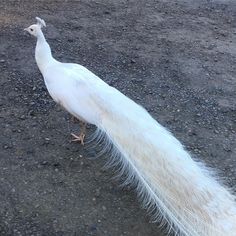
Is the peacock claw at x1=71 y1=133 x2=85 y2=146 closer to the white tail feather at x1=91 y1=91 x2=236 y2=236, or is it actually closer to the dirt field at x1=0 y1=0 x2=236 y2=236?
the dirt field at x1=0 y1=0 x2=236 y2=236

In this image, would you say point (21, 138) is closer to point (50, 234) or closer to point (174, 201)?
point (50, 234)

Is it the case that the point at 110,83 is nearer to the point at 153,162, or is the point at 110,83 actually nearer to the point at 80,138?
the point at 80,138

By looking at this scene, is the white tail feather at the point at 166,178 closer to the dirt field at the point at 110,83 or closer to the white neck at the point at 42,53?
the dirt field at the point at 110,83

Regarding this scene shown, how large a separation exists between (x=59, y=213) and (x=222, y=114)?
1.82 metres

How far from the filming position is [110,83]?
468 cm

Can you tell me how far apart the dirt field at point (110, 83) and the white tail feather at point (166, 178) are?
24 cm

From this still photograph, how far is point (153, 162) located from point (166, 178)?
0.44 ft

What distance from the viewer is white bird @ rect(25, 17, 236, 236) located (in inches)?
114

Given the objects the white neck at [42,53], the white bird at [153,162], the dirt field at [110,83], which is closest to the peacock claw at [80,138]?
the dirt field at [110,83]

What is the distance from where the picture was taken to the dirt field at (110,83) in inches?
130

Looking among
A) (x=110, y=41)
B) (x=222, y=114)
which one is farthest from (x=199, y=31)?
(x=222, y=114)

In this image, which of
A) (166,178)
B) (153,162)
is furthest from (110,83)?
(166,178)

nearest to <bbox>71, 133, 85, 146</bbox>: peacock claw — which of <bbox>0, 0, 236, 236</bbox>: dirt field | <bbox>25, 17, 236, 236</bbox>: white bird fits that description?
<bbox>0, 0, 236, 236</bbox>: dirt field

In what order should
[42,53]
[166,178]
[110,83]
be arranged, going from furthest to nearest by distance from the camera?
[110,83], [42,53], [166,178]
